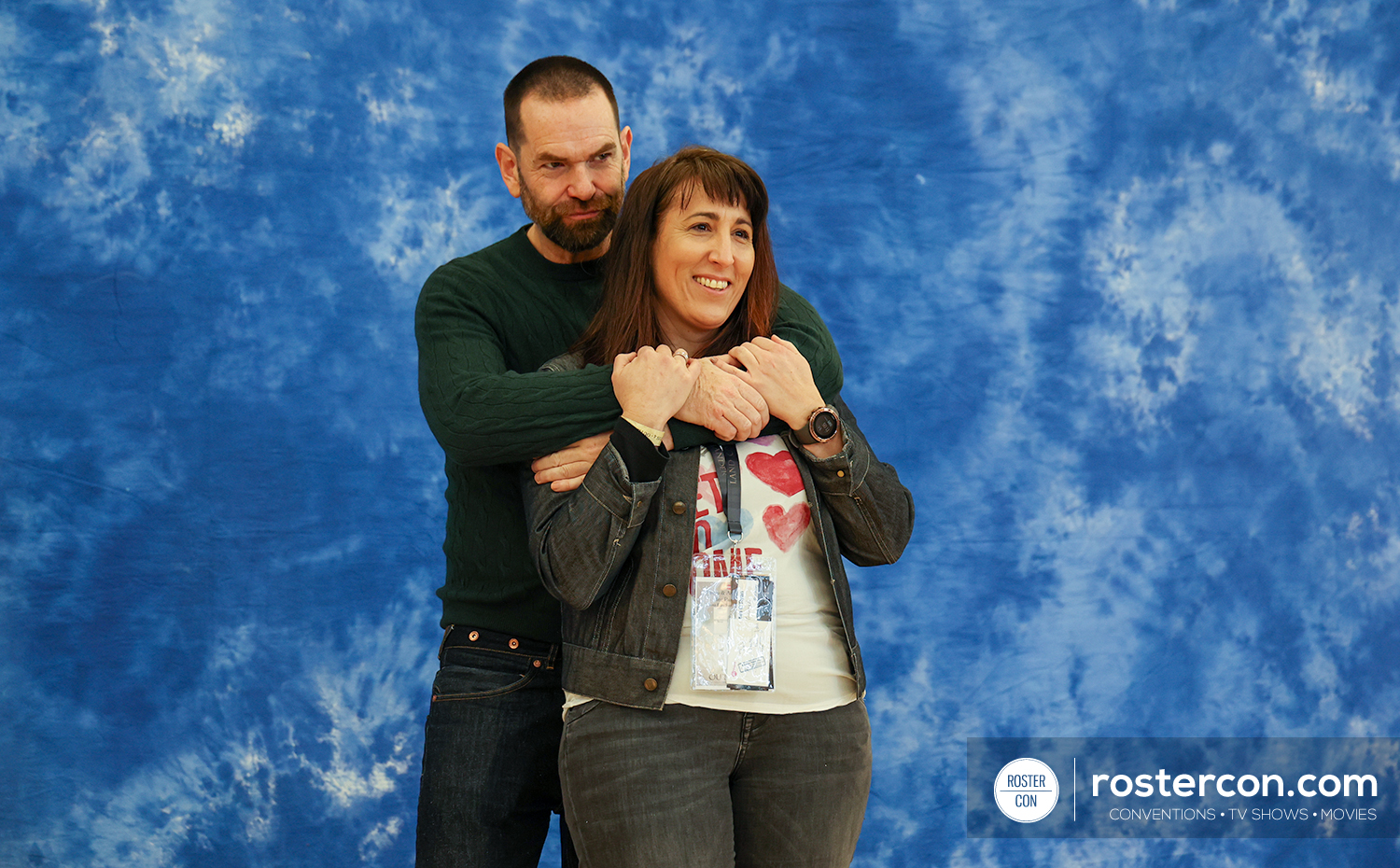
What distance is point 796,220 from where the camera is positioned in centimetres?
280

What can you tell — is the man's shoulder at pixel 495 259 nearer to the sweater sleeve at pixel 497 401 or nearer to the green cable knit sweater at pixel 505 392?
the green cable knit sweater at pixel 505 392

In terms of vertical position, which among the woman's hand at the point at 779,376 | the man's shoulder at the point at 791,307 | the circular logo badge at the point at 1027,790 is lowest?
the circular logo badge at the point at 1027,790

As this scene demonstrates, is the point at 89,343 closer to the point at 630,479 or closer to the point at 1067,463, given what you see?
the point at 630,479

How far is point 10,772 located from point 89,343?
1.05 meters

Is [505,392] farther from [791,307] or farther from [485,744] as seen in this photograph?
[485,744]

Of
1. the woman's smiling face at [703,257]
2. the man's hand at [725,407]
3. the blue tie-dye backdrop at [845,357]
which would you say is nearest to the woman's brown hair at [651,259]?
the woman's smiling face at [703,257]

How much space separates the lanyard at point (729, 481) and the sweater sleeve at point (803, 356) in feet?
0.06

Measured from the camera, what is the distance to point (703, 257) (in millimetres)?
1433

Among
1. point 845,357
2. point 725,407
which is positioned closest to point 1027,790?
point 845,357

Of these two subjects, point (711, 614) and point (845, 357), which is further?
point (845, 357)

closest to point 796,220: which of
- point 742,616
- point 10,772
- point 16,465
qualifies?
Result: point 742,616

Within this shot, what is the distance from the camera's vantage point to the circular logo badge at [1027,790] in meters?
2.83

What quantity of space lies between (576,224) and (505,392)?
0.42 metres

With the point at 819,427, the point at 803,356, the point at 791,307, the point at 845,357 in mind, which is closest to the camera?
the point at 819,427
